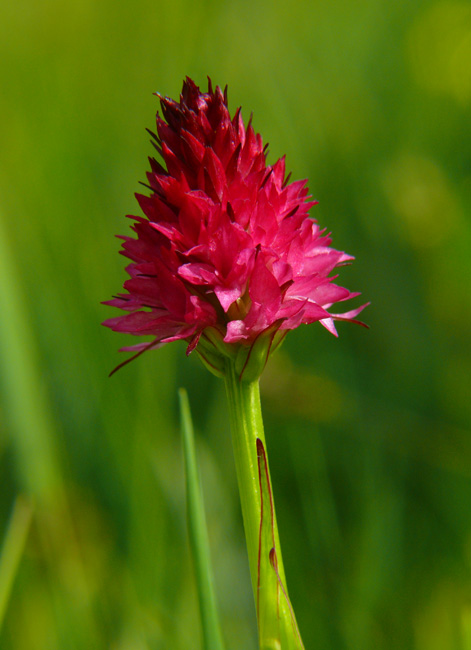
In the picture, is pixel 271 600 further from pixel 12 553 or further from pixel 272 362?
pixel 272 362

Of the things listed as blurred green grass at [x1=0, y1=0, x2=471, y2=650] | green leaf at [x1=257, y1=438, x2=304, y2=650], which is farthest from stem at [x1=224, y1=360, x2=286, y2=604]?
blurred green grass at [x1=0, y1=0, x2=471, y2=650]

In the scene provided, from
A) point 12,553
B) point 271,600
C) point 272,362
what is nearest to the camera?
point 271,600

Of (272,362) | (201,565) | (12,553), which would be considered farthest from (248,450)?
(272,362)

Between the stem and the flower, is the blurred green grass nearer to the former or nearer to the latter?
the stem

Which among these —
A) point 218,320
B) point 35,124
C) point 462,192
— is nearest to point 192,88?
point 218,320

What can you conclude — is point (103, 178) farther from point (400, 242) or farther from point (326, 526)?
point (326, 526)
